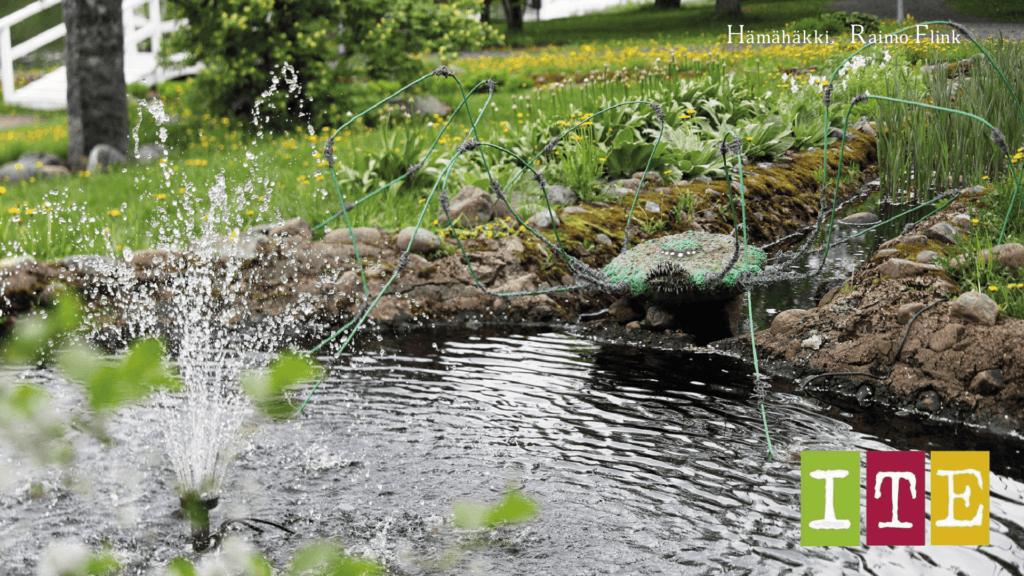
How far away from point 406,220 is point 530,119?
330 centimetres

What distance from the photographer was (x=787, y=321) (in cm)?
483

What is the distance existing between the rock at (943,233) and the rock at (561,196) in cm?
270

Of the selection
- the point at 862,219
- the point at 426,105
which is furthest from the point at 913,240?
the point at 426,105

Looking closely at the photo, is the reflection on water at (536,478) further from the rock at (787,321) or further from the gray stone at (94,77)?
the gray stone at (94,77)

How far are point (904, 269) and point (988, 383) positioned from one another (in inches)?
43.0

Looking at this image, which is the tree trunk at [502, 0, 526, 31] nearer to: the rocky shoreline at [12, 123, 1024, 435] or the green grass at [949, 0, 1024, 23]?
the green grass at [949, 0, 1024, 23]

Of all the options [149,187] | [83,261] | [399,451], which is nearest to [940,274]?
[399,451]

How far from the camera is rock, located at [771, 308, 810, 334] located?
480cm

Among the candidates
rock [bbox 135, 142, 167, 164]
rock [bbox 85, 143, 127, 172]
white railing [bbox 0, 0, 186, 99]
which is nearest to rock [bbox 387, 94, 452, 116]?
rock [bbox 135, 142, 167, 164]

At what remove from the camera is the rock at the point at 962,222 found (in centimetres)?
539

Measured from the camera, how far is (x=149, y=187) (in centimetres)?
819

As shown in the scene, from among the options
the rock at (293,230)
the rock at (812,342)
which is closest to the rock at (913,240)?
the rock at (812,342)

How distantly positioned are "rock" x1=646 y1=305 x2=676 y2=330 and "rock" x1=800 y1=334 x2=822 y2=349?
2.90 feet

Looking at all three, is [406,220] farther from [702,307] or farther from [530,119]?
[530,119]
